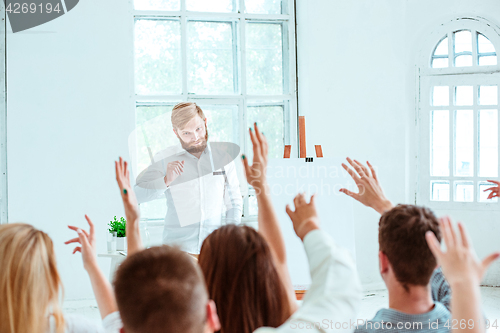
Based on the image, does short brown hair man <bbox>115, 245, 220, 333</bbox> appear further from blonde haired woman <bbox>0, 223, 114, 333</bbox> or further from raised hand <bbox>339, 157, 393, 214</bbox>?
raised hand <bbox>339, 157, 393, 214</bbox>

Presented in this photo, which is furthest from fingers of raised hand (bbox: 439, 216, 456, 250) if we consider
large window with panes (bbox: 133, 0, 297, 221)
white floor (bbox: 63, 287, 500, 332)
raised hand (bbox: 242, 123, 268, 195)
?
large window with panes (bbox: 133, 0, 297, 221)

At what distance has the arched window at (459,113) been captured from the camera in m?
4.14

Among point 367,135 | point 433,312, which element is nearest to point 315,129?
point 367,135

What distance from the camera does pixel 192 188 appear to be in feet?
8.87

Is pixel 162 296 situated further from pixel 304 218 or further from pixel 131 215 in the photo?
pixel 131 215

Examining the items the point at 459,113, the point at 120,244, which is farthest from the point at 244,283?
the point at 459,113

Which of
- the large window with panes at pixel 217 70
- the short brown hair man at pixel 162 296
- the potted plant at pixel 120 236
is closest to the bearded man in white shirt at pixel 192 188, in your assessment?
the potted plant at pixel 120 236

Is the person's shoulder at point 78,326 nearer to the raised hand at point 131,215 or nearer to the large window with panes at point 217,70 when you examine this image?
the raised hand at point 131,215

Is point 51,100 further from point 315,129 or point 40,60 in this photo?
point 315,129

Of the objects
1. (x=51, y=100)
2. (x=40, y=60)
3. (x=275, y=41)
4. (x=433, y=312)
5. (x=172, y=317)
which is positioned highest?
(x=275, y=41)

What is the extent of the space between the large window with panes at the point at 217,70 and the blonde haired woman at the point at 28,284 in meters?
2.72

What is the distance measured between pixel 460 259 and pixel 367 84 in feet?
11.5

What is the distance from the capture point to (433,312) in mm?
1091

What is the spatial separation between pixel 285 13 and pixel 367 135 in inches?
55.8
